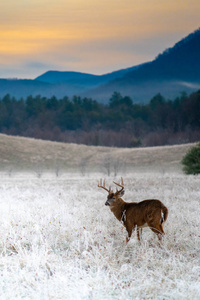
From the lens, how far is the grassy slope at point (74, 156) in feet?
129

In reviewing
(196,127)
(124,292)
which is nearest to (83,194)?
(124,292)

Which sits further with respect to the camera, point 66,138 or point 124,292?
point 66,138

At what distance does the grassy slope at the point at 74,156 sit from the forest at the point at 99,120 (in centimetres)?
3046

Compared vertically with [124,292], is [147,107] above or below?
above

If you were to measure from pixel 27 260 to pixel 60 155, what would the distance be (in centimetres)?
3997

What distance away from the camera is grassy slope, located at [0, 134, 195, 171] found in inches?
1550

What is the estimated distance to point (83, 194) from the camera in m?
13.6

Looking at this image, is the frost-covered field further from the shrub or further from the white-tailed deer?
the shrub

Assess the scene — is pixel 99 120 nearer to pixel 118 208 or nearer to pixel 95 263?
pixel 118 208

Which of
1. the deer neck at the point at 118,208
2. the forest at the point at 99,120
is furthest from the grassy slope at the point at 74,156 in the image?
the forest at the point at 99,120

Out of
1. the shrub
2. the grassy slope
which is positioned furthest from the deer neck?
the grassy slope

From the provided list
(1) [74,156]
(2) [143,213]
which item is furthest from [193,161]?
(1) [74,156]

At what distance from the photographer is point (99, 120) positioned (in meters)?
92.2

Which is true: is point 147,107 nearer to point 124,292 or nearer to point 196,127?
point 196,127
